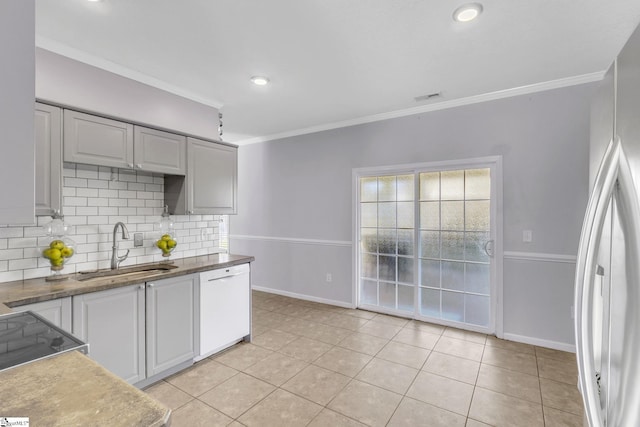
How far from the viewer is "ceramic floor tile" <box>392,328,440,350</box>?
3.12m

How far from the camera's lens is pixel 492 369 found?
8.62ft

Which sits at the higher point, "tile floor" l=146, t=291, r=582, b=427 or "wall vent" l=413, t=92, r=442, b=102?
"wall vent" l=413, t=92, r=442, b=102

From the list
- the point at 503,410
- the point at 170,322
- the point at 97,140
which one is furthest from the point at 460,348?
the point at 97,140

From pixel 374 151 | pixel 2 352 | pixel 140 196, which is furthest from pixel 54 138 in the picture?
pixel 374 151

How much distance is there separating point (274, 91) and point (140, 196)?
5.70 feet

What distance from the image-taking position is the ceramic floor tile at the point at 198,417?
1.98m

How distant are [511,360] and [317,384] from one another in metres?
1.83

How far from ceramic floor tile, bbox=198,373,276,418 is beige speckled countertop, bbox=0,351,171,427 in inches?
57.4

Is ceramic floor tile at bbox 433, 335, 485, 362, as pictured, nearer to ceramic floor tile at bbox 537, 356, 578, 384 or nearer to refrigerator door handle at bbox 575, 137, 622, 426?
ceramic floor tile at bbox 537, 356, 578, 384

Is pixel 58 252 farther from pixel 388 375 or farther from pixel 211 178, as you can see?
pixel 388 375

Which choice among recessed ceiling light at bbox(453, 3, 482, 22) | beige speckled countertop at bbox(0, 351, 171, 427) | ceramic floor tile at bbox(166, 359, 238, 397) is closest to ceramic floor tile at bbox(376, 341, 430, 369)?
ceramic floor tile at bbox(166, 359, 238, 397)

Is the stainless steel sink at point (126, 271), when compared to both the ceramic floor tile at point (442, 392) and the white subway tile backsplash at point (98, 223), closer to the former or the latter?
the white subway tile backsplash at point (98, 223)

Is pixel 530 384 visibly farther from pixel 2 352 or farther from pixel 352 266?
pixel 2 352

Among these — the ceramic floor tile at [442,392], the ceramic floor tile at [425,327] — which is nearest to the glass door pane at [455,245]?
the ceramic floor tile at [425,327]
